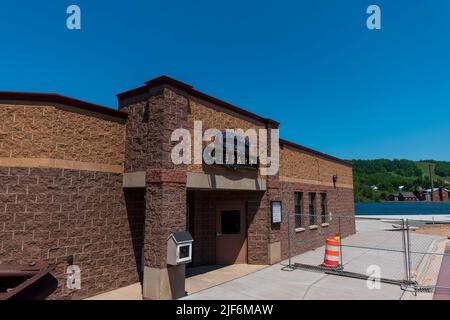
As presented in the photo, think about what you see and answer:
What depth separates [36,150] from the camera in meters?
7.27

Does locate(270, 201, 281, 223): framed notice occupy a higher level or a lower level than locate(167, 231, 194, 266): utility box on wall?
higher

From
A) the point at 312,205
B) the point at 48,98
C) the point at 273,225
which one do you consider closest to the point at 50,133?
the point at 48,98

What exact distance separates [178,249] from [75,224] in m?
2.87

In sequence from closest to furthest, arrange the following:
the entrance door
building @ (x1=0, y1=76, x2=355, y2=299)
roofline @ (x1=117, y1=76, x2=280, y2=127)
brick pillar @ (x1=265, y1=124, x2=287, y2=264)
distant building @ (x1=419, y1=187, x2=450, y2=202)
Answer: building @ (x1=0, y1=76, x2=355, y2=299) < roofline @ (x1=117, y1=76, x2=280, y2=127) < brick pillar @ (x1=265, y1=124, x2=287, y2=264) < the entrance door < distant building @ (x1=419, y1=187, x2=450, y2=202)

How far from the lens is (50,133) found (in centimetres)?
739

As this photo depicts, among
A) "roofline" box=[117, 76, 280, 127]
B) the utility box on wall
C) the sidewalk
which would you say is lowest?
the sidewalk

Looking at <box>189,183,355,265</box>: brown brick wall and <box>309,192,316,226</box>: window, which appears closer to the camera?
<box>189,183,355,265</box>: brown brick wall

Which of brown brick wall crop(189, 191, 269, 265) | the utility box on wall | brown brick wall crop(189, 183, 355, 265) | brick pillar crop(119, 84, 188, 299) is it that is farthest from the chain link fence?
brick pillar crop(119, 84, 188, 299)

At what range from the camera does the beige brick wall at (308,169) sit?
14.3 metres

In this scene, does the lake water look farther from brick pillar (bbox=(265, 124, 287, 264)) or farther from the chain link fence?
brick pillar (bbox=(265, 124, 287, 264))

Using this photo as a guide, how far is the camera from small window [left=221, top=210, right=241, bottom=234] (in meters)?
12.3

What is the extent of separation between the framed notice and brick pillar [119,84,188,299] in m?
5.05

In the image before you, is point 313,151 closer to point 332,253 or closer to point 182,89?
point 332,253
